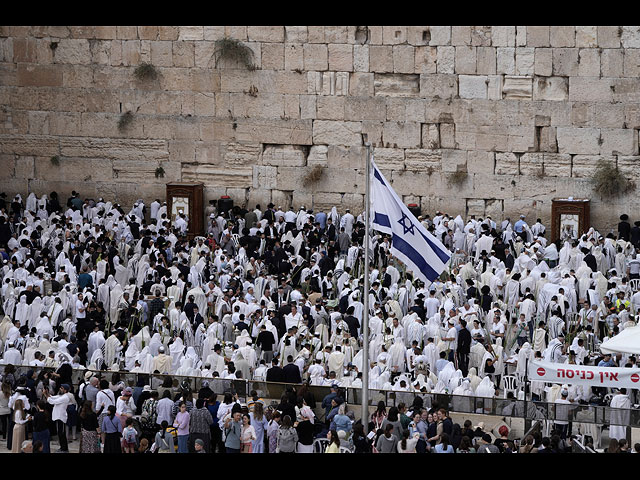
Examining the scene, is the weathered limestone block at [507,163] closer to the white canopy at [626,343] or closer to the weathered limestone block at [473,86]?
the weathered limestone block at [473,86]

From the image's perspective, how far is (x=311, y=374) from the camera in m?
16.5

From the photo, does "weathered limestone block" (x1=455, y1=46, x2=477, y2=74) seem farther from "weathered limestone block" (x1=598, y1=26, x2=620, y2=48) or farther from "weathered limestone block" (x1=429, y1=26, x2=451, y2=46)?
"weathered limestone block" (x1=598, y1=26, x2=620, y2=48)

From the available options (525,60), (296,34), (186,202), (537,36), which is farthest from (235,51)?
(537,36)

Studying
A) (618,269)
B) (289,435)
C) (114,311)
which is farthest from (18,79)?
(289,435)

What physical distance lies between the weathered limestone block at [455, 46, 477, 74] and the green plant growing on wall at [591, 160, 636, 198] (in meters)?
3.50

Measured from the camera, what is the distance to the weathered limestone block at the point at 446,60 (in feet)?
87.1

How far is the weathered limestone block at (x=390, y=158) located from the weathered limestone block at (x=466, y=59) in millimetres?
2284

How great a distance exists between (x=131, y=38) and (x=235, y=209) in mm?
4694

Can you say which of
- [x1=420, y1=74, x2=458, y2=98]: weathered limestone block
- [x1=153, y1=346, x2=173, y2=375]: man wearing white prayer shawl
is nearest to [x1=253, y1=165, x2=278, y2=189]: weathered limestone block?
[x1=420, y1=74, x2=458, y2=98]: weathered limestone block

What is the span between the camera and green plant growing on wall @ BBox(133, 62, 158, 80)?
91.8ft

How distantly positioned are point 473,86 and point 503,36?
50.0 inches

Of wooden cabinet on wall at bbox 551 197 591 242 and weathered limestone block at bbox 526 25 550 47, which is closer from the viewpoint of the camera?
wooden cabinet on wall at bbox 551 197 591 242

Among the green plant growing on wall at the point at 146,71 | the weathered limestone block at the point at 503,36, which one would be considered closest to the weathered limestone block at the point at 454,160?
the weathered limestone block at the point at 503,36
